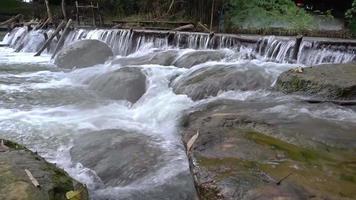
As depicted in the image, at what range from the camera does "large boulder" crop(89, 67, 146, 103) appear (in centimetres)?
1017

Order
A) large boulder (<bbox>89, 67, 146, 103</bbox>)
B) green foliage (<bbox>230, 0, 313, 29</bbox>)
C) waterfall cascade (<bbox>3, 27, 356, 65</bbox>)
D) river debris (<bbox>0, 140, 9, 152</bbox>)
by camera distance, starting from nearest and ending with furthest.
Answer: river debris (<bbox>0, 140, 9, 152</bbox>)
large boulder (<bbox>89, 67, 146, 103</bbox>)
waterfall cascade (<bbox>3, 27, 356, 65</bbox>)
green foliage (<bbox>230, 0, 313, 29</bbox>)

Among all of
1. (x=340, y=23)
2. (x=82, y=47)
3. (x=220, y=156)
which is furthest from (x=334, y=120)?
(x=340, y=23)

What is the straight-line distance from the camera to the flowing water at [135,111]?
5582 millimetres

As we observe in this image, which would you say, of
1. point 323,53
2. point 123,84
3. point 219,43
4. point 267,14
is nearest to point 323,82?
point 323,53

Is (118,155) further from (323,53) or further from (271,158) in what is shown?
(323,53)

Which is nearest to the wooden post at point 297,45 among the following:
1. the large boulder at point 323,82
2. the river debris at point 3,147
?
the large boulder at point 323,82

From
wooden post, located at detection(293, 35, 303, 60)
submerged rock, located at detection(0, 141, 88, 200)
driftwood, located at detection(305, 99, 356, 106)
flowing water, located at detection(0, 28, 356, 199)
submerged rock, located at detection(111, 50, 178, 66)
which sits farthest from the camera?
submerged rock, located at detection(111, 50, 178, 66)

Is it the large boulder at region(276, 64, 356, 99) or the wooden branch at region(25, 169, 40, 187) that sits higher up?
the wooden branch at region(25, 169, 40, 187)

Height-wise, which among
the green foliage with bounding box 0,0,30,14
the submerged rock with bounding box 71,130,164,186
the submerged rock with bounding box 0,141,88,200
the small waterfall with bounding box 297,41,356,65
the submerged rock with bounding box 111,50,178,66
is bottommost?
the green foliage with bounding box 0,0,30,14

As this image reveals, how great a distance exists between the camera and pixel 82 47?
15.5 metres

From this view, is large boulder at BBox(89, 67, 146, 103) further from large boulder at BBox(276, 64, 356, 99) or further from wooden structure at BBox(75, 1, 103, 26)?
wooden structure at BBox(75, 1, 103, 26)

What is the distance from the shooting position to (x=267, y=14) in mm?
18906

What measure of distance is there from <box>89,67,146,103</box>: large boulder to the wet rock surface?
14.1ft

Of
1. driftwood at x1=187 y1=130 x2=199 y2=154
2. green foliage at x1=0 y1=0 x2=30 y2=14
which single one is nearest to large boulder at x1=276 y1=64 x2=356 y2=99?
driftwood at x1=187 y1=130 x2=199 y2=154
